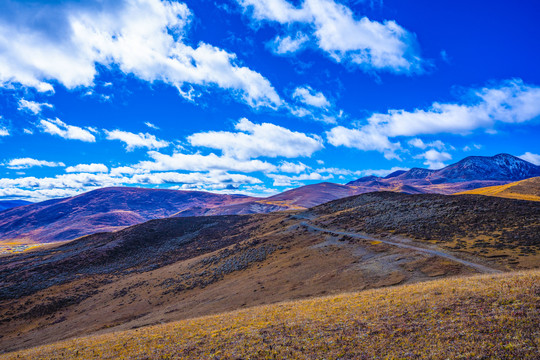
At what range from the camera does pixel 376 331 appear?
14.0 meters

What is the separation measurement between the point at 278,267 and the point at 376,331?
1112 inches

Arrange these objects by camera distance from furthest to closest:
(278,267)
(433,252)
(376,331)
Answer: (278,267) → (433,252) → (376,331)

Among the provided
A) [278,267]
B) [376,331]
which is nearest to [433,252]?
[278,267]

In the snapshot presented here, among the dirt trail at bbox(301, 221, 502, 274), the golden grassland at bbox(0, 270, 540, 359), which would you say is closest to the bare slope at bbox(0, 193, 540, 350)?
the dirt trail at bbox(301, 221, 502, 274)

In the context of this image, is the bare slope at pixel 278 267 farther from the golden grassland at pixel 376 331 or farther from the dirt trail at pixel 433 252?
the golden grassland at pixel 376 331

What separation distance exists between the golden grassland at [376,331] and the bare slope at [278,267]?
899 centimetres

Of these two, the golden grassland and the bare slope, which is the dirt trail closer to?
the bare slope

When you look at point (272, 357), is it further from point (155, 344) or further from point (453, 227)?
point (453, 227)

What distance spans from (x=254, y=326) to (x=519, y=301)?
1481 cm

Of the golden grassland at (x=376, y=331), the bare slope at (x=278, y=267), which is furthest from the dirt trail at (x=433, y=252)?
the golden grassland at (x=376, y=331)

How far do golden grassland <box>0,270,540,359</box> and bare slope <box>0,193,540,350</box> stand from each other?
8.99 metres

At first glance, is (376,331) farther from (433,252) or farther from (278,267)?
(278,267)

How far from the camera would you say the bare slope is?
30234mm

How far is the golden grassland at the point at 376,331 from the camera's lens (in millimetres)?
11484
